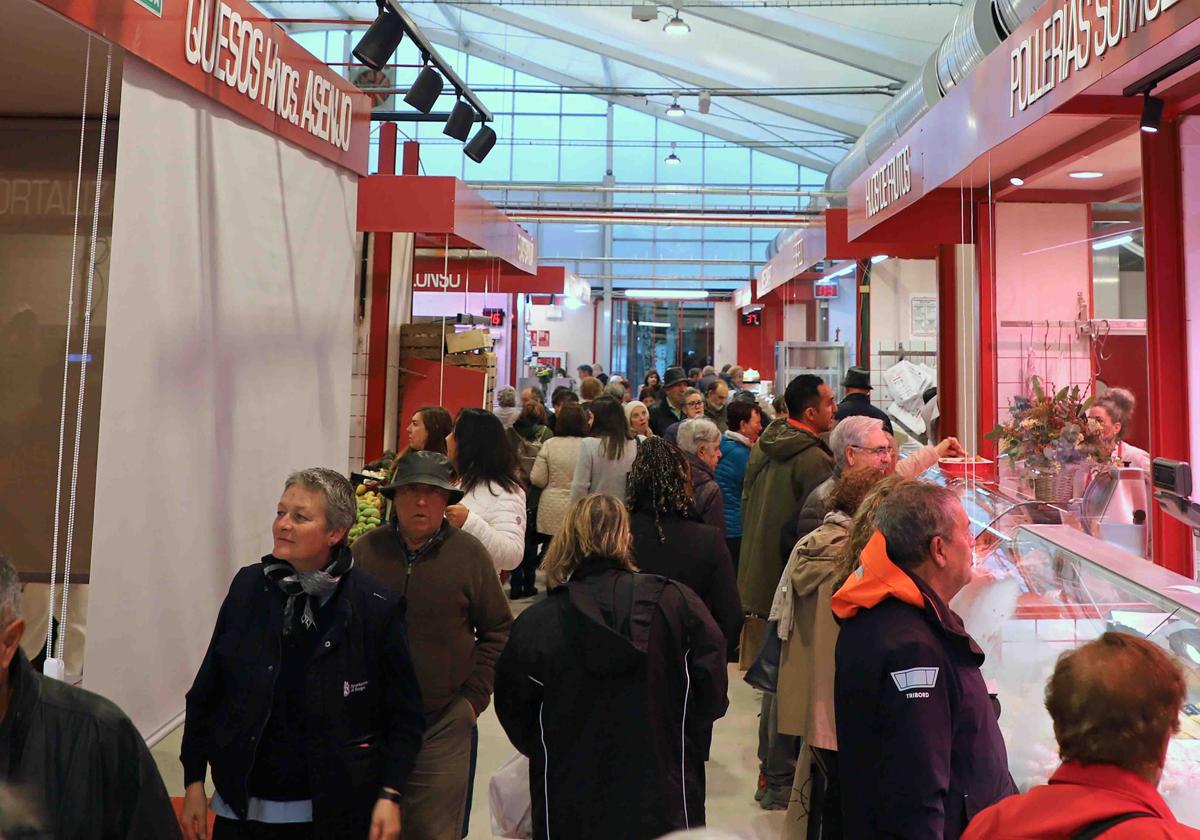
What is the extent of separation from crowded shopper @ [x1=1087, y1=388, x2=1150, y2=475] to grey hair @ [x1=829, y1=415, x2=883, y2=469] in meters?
1.71

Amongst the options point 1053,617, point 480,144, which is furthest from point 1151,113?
point 480,144

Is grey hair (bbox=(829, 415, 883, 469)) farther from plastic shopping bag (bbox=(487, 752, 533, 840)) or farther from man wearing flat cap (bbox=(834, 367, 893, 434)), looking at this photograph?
man wearing flat cap (bbox=(834, 367, 893, 434))

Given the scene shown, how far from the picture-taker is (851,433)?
360 centimetres

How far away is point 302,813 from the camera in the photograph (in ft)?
7.29

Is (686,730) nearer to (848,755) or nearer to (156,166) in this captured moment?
(848,755)

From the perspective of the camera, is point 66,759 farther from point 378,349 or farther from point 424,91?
point 378,349

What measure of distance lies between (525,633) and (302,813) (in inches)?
23.9

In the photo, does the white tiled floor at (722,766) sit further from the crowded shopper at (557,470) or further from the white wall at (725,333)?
the white wall at (725,333)

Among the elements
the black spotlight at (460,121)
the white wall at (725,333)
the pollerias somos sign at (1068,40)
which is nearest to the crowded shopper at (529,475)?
the black spotlight at (460,121)

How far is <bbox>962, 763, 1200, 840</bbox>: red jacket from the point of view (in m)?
1.27

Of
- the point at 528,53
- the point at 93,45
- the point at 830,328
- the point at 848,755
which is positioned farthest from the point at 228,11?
the point at 528,53

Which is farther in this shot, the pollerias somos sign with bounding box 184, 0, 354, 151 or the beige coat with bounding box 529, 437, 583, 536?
the beige coat with bounding box 529, 437, 583, 536

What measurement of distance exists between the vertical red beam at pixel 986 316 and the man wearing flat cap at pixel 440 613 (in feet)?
14.7

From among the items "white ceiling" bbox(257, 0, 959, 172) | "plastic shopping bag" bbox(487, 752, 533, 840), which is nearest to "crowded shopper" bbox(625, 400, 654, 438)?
"plastic shopping bag" bbox(487, 752, 533, 840)
